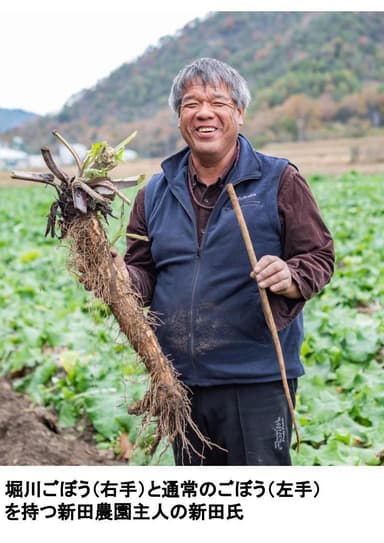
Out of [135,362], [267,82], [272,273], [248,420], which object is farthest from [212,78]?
[267,82]

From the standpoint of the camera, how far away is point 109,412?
4.42m

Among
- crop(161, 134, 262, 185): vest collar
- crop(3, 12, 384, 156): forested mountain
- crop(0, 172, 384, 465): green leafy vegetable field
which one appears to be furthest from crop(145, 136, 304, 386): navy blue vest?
crop(3, 12, 384, 156): forested mountain

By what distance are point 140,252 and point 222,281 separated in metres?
0.41

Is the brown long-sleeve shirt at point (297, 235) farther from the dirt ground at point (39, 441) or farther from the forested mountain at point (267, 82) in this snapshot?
the forested mountain at point (267, 82)

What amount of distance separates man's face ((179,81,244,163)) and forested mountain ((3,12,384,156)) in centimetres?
4548

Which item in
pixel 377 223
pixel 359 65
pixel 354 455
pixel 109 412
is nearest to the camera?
pixel 354 455

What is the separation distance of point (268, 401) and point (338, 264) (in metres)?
6.62

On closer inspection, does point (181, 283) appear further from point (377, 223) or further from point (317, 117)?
point (317, 117)

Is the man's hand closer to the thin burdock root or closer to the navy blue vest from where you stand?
the navy blue vest

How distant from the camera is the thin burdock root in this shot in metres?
2.46

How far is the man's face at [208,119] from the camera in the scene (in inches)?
94.5

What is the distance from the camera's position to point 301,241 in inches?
94.7

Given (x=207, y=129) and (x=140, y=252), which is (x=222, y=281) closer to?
(x=140, y=252)
